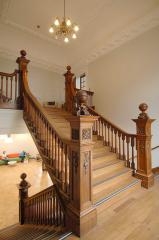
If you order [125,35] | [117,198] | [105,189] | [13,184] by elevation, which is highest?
[125,35]

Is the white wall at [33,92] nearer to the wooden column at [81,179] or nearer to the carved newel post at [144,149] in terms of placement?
the wooden column at [81,179]

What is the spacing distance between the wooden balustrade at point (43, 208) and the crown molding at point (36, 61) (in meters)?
5.29

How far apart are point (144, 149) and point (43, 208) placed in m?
2.25

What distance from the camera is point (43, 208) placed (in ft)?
8.83

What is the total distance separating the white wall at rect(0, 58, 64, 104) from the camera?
7025 millimetres

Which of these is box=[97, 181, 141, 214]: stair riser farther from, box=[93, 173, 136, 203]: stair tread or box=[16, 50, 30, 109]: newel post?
box=[16, 50, 30, 109]: newel post

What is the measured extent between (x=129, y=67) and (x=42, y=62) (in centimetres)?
415

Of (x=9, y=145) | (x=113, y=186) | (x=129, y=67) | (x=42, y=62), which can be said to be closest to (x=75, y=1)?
(x=129, y=67)

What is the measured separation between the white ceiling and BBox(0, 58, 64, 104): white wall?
0.36 metres

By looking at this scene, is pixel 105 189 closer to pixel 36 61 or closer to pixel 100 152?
pixel 100 152

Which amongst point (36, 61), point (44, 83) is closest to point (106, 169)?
point (44, 83)

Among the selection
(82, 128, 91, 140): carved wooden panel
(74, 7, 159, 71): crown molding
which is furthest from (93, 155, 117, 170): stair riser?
(74, 7, 159, 71): crown molding

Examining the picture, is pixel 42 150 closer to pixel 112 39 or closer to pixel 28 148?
pixel 112 39

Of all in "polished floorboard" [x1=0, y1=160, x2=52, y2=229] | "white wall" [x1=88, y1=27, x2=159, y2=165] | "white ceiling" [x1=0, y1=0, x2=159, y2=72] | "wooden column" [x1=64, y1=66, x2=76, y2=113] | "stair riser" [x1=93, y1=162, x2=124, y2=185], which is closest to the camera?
"stair riser" [x1=93, y1=162, x2=124, y2=185]
